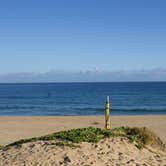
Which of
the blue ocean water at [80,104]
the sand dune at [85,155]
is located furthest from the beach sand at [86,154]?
the blue ocean water at [80,104]

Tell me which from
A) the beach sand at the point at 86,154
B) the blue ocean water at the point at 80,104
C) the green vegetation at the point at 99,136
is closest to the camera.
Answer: the beach sand at the point at 86,154

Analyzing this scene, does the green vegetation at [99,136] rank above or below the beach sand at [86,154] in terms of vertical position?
above

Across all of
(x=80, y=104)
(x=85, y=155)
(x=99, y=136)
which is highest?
(x=99, y=136)

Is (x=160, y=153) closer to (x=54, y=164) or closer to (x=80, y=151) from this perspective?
(x=80, y=151)

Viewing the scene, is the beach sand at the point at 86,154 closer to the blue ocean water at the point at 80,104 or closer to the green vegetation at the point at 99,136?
the green vegetation at the point at 99,136

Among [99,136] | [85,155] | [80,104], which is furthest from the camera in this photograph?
[80,104]

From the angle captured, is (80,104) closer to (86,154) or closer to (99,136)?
(99,136)

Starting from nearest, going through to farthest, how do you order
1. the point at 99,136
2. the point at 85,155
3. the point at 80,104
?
the point at 85,155, the point at 99,136, the point at 80,104

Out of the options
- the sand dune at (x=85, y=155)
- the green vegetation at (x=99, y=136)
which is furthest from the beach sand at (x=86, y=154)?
the green vegetation at (x=99, y=136)

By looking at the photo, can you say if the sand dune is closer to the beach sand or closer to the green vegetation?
the beach sand

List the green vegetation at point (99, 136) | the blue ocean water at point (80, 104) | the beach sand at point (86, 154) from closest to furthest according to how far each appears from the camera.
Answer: the beach sand at point (86, 154) < the green vegetation at point (99, 136) < the blue ocean water at point (80, 104)

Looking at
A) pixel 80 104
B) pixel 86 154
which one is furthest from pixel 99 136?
pixel 80 104

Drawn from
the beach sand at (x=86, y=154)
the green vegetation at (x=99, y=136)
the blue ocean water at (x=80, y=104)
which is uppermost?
the green vegetation at (x=99, y=136)

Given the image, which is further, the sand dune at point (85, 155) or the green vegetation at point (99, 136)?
the green vegetation at point (99, 136)
